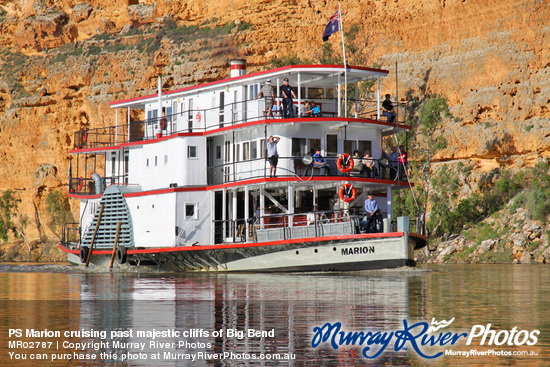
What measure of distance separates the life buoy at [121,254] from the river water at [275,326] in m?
9.00

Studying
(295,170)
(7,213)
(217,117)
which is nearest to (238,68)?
(217,117)

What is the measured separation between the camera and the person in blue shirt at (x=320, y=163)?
25.2 meters

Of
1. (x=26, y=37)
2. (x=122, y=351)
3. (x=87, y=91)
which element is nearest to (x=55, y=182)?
(x=87, y=91)

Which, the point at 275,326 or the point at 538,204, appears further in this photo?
the point at 538,204

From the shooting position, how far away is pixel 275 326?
11781 millimetres

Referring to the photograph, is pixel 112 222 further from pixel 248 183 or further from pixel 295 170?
pixel 295 170

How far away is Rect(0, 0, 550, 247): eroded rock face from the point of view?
5212cm

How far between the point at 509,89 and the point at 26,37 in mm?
46887

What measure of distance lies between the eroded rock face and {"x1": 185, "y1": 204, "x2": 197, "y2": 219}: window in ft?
94.1

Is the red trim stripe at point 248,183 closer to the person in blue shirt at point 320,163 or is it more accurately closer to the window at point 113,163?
the person in blue shirt at point 320,163

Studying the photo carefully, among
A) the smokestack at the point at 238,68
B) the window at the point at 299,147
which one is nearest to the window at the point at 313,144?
the window at the point at 299,147

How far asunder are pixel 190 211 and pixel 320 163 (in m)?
5.30

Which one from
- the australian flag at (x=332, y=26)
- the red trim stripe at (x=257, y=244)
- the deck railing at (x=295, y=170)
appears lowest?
the red trim stripe at (x=257, y=244)

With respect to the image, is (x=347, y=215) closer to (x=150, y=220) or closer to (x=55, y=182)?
(x=150, y=220)
